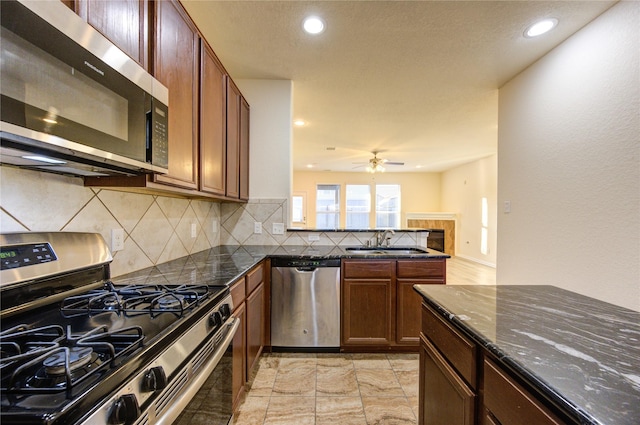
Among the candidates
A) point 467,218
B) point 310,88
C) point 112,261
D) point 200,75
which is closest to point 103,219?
point 112,261

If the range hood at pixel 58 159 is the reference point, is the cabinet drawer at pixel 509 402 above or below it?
below

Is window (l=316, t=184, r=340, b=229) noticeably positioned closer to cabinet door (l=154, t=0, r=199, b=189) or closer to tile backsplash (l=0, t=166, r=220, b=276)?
tile backsplash (l=0, t=166, r=220, b=276)

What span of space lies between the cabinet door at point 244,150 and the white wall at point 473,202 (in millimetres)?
5165

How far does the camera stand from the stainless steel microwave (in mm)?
602

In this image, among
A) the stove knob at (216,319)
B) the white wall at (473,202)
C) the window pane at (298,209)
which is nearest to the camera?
the stove knob at (216,319)

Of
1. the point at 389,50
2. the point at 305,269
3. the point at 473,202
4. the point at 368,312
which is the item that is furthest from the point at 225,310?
the point at 473,202

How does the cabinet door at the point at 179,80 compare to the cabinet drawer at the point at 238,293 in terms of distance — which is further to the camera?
the cabinet drawer at the point at 238,293

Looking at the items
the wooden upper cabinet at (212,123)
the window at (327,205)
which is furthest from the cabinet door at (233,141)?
the window at (327,205)

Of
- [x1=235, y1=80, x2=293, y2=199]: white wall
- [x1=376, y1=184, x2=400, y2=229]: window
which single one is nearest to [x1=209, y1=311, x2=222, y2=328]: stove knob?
[x1=235, y1=80, x2=293, y2=199]: white wall

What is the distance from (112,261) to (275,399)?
1.33 meters

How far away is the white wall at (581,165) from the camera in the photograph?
1.63 metres

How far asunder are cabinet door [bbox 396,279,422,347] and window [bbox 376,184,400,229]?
6.72 metres

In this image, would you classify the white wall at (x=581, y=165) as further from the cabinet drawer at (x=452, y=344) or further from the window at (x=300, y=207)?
the window at (x=300, y=207)

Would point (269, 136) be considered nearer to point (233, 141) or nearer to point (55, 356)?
point (233, 141)
